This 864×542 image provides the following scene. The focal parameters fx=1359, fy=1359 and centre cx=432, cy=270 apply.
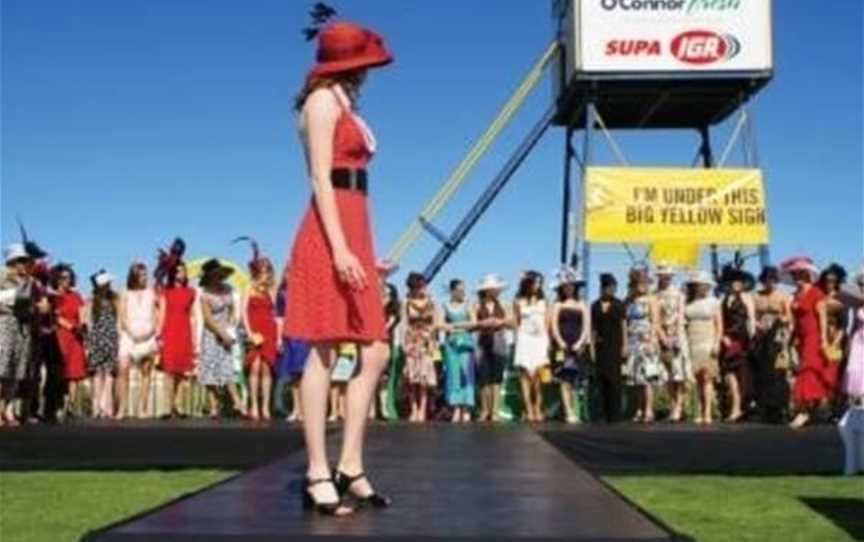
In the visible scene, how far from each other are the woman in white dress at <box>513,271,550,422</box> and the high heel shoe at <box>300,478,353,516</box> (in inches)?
331

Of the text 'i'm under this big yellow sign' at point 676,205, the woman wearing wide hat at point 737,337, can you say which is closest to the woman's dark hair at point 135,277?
the woman wearing wide hat at point 737,337

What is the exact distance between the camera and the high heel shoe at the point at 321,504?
383 cm

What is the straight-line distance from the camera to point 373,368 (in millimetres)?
4047

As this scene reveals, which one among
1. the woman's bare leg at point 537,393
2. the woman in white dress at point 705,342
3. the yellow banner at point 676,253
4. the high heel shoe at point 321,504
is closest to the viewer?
the high heel shoe at point 321,504

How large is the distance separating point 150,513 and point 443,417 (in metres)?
9.20

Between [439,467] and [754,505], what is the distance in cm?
355

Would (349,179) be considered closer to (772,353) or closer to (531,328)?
Answer: (531,328)

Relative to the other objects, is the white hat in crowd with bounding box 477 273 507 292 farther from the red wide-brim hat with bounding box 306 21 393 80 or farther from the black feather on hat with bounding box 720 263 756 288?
the red wide-brim hat with bounding box 306 21 393 80

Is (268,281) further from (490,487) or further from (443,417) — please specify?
(490,487)

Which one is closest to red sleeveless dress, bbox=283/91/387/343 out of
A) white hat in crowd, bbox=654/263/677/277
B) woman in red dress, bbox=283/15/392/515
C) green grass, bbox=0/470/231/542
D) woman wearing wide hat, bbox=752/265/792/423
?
woman in red dress, bbox=283/15/392/515

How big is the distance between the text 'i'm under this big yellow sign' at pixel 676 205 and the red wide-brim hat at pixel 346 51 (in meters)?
14.5

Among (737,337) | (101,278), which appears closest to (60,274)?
(101,278)

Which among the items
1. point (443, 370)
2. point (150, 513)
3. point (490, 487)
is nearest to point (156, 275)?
point (443, 370)

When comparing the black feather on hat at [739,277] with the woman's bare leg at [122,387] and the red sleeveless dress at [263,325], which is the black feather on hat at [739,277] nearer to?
the red sleeveless dress at [263,325]
